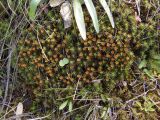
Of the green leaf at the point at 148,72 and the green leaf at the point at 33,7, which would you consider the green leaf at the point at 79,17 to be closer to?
the green leaf at the point at 33,7

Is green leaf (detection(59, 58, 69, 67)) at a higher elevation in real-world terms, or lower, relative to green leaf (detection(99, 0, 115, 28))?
lower

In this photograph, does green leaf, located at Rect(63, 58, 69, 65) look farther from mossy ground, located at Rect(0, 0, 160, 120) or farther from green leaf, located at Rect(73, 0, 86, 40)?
green leaf, located at Rect(73, 0, 86, 40)

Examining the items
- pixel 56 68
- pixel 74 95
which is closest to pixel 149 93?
pixel 74 95

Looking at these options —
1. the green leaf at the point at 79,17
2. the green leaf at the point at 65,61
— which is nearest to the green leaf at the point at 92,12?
the green leaf at the point at 79,17

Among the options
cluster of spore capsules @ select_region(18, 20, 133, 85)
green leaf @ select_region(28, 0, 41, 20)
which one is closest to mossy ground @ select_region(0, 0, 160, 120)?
cluster of spore capsules @ select_region(18, 20, 133, 85)

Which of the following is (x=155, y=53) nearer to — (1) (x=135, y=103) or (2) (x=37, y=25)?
(1) (x=135, y=103)

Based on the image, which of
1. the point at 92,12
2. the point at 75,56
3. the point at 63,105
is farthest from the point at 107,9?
the point at 63,105
